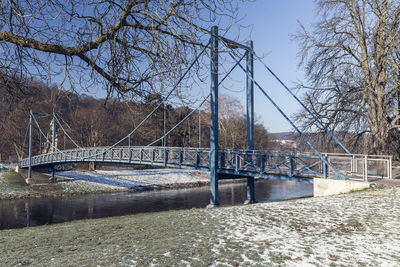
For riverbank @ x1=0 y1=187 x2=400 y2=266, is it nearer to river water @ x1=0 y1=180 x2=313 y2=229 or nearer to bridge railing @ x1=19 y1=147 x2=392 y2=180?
bridge railing @ x1=19 y1=147 x2=392 y2=180

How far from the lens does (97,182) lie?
24.9m

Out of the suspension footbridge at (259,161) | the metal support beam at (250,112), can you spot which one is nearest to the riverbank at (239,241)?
the suspension footbridge at (259,161)

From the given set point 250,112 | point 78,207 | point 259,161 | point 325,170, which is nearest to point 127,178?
point 78,207

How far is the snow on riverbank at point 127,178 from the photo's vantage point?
24305 millimetres

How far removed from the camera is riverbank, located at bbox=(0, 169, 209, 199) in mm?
21452

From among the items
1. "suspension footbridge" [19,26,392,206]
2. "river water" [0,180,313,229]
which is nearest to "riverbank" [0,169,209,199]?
"river water" [0,180,313,229]

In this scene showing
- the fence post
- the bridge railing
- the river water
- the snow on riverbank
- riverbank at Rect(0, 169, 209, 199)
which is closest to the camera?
the bridge railing

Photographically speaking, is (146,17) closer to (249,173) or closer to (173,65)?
(173,65)

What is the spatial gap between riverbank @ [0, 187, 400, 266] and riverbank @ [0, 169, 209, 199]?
Answer: 1738 cm

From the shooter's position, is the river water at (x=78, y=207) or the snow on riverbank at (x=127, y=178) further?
the snow on riverbank at (x=127, y=178)

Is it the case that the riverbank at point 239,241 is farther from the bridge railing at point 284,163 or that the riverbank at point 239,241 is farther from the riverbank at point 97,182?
the riverbank at point 97,182

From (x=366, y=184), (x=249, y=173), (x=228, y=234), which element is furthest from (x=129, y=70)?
(x=249, y=173)

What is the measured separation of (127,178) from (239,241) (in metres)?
23.5

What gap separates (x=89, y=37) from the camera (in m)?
4.95
